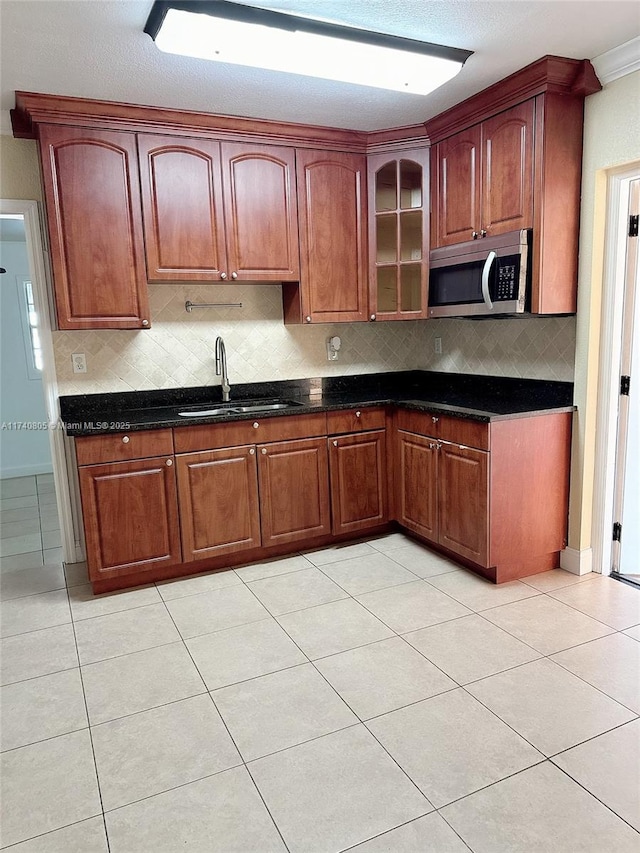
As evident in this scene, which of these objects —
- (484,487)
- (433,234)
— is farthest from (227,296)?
(484,487)

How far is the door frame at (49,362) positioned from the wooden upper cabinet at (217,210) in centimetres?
62

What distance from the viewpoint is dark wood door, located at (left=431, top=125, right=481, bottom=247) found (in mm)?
3098

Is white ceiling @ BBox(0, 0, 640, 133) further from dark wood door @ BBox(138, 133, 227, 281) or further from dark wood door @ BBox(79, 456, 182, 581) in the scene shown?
dark wood door @ BBox(79, 456, 182, 581)

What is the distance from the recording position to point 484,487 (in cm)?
292

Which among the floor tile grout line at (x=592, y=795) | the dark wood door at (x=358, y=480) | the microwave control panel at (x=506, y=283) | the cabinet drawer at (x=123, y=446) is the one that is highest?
the microwave control panel at (x=506, y=283)

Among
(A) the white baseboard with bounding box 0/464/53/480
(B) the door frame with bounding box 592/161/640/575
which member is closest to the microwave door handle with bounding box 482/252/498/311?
(B) the door frame with bounding box 592/161/640/575

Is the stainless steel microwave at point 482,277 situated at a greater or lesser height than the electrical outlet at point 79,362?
greater

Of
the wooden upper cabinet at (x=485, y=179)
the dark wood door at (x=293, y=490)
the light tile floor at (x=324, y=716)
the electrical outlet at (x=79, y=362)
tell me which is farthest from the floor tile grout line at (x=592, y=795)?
the electrical outlet at (x=79, y=362)

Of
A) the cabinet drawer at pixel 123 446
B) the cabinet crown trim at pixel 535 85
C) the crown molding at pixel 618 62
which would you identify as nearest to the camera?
the crown molding at pixel 618 62

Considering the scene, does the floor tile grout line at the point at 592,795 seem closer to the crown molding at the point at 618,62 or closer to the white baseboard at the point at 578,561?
the white baseboard at the point at 578,561

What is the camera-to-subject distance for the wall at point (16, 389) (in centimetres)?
560

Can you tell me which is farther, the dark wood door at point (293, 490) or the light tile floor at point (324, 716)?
the dark wood door at point (293, 490)

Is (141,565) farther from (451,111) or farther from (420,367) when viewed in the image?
(451,111)

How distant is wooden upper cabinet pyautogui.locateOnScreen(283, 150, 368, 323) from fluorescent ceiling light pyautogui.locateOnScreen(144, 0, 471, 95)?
0.82m
